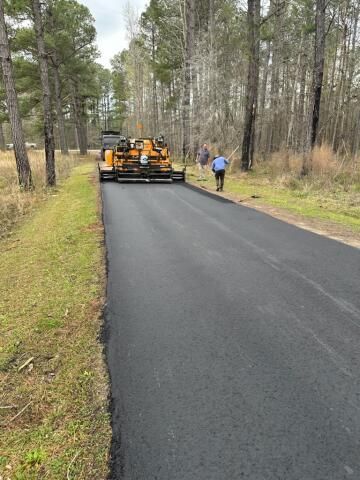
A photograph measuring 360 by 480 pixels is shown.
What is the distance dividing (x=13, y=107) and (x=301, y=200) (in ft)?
33.1

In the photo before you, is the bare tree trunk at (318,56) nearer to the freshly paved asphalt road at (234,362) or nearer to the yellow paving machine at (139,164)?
the yellow paving machine at (139,164)

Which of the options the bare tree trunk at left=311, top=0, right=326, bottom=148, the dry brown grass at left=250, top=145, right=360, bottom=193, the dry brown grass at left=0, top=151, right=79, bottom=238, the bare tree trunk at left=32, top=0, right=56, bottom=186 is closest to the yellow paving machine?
the bare tree trunk at left=32, top=0, right=56, bottom=186

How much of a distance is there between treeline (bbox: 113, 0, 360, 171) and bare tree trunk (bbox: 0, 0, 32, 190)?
419 inches

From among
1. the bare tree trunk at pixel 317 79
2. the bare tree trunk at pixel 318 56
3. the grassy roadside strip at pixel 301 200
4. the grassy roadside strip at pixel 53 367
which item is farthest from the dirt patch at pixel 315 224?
the bare tree trunk at pixel 318 56

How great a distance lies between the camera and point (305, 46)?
88.3 ft

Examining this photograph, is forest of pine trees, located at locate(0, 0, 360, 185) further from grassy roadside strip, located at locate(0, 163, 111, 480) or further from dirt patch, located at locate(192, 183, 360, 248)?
grassy roadside strip, located at locate(0, 163, 111, 480)

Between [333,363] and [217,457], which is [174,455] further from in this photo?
[333,363]

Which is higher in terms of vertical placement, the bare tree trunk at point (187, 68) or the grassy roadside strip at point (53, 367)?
the bare tree trunk at point (187, 68)

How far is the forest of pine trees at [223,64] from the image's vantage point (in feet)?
60.2

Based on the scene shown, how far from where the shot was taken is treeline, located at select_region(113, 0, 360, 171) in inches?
721

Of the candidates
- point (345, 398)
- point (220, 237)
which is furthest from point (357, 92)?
point (345, 398)

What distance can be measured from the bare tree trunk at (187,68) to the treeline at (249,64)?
0.06m

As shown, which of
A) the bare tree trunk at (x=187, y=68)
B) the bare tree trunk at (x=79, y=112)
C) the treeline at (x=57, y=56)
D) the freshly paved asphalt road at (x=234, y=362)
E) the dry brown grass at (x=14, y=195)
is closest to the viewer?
the freshly paved asphalt road at (x=234, y=362)

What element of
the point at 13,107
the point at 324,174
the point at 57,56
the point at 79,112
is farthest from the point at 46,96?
the point at 79,112
